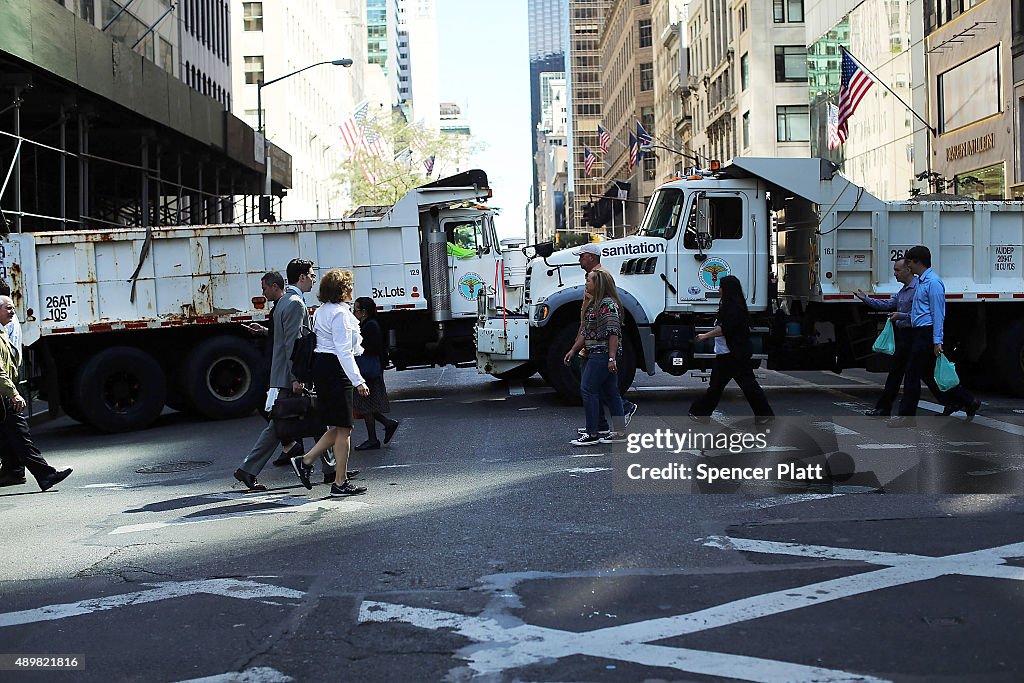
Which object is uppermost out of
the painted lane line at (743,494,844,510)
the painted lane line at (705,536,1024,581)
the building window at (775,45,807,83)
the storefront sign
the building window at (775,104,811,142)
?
the building window at (775,45,807,83)

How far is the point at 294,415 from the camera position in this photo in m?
10.4

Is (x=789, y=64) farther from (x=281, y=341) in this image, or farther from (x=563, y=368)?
(x=281, y=341)

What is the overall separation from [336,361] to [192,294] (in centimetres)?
846

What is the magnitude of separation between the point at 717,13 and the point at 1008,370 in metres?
58.2

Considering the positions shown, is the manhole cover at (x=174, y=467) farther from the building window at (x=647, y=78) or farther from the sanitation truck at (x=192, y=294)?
the building window at (x=647, y=78)

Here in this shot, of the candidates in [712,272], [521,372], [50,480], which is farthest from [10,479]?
[521,372]

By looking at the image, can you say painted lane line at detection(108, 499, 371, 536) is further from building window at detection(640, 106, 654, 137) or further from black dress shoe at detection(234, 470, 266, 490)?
building window at detection(640, 106, 654, 137)

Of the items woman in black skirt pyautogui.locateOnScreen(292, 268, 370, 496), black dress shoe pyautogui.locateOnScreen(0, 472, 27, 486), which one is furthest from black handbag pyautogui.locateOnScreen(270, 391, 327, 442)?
black dress shoe pyautogui.locateOnScreen(0, 472, 27, 486)

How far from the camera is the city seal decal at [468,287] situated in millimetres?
19797

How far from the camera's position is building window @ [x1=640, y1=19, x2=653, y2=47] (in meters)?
110

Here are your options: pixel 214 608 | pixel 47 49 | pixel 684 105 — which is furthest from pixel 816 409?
pixel 684 105

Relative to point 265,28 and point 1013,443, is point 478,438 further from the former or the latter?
point 265,28

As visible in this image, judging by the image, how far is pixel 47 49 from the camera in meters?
21.0

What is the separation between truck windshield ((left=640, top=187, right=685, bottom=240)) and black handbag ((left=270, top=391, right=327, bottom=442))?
317 inches
